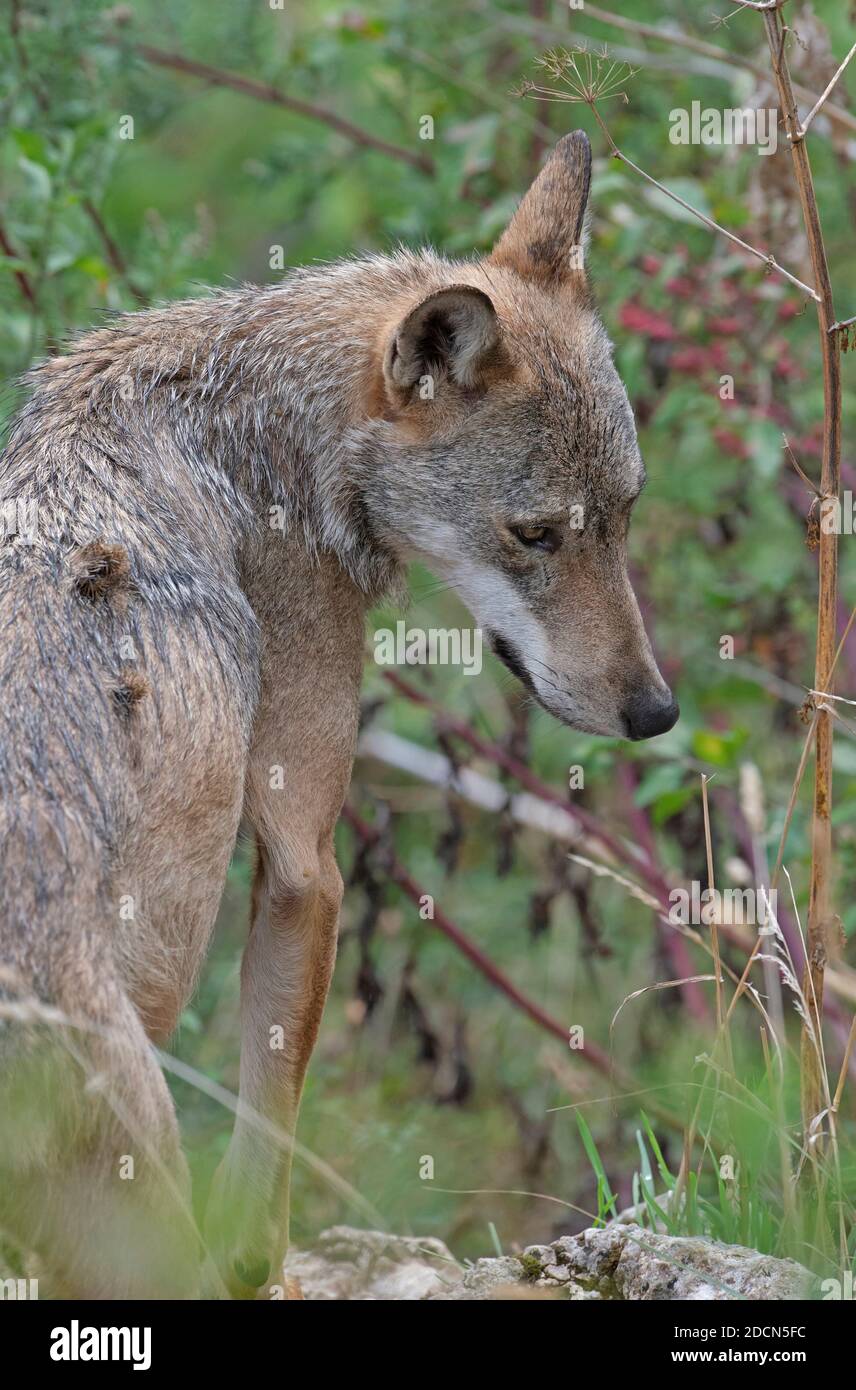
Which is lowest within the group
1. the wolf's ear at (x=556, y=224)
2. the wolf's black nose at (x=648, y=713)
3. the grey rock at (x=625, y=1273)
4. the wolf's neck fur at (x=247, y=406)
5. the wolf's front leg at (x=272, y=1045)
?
the grey rock at (x=625, y=1273)

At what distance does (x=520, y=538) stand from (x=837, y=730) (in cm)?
549

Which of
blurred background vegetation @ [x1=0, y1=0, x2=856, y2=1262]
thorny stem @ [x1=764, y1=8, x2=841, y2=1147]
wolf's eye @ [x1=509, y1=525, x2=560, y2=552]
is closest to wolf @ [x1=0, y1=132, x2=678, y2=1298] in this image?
wolf's eye @ [x1=509, y1=525, x2=560, y2=552]

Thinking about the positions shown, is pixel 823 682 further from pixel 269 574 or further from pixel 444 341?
pixel 269 574

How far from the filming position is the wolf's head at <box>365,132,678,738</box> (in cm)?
527

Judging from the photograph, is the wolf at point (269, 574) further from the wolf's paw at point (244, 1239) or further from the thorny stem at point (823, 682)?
the thorny stem at point (823, 682)

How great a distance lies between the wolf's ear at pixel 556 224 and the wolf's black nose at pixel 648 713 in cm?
162

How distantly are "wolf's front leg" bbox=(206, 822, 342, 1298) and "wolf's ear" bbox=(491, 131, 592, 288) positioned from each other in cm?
231

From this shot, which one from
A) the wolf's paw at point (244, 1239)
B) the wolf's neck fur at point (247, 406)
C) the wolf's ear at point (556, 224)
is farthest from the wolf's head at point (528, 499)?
the wolf's paw at point (244, 1239)

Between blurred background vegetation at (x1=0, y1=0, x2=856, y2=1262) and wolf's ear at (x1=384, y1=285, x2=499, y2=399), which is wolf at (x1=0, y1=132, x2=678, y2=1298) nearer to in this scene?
wolf's ear at (x1=384, y1=285, x2=499, y2=399)

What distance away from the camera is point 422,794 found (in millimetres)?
10492

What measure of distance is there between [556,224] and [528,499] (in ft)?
4.15

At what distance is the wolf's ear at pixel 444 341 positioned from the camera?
16.4ft
